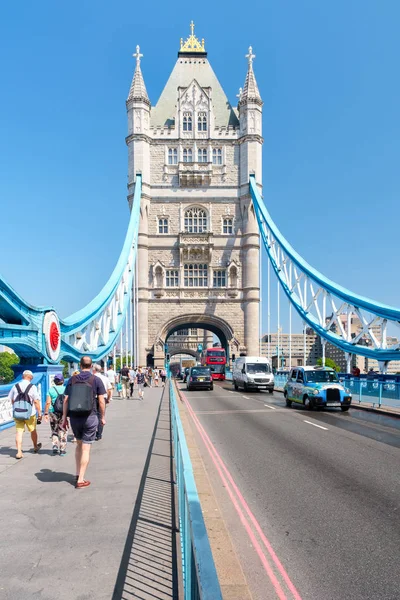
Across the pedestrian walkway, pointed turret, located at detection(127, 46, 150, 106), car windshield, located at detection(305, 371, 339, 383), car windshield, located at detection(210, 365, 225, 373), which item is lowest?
car windshield, located at detection(210, 365, 225, 373)

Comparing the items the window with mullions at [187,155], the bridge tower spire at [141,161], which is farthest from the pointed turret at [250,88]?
the bridge tower spire at [141,161]

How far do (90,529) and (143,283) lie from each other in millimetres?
43901

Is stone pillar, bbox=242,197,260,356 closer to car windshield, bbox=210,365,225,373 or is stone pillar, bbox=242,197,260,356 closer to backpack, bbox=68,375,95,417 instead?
car windshield, bbox=210,365,225,373

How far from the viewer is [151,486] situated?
23.4 ft

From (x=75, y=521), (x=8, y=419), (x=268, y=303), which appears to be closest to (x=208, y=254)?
(x=268, y=303)

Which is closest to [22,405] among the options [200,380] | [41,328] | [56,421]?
[56,421]

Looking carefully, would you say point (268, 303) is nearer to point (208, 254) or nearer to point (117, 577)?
point (208, 254)

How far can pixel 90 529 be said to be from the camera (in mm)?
5383

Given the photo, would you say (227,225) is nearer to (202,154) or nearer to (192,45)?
(202,154)

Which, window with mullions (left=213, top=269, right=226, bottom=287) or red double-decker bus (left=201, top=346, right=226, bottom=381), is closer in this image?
red double-decker bus (left=201, top=346, right=226, bottom=381)

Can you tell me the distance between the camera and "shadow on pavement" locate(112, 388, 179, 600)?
13.4 feet

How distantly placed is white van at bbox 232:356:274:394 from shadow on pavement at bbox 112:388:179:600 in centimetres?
2170

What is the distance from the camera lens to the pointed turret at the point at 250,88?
51.3m

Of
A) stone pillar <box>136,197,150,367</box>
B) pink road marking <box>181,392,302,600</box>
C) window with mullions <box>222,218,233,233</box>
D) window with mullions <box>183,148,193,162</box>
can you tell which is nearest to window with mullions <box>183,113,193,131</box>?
window with mullions <box>183,148,193,162</box>
